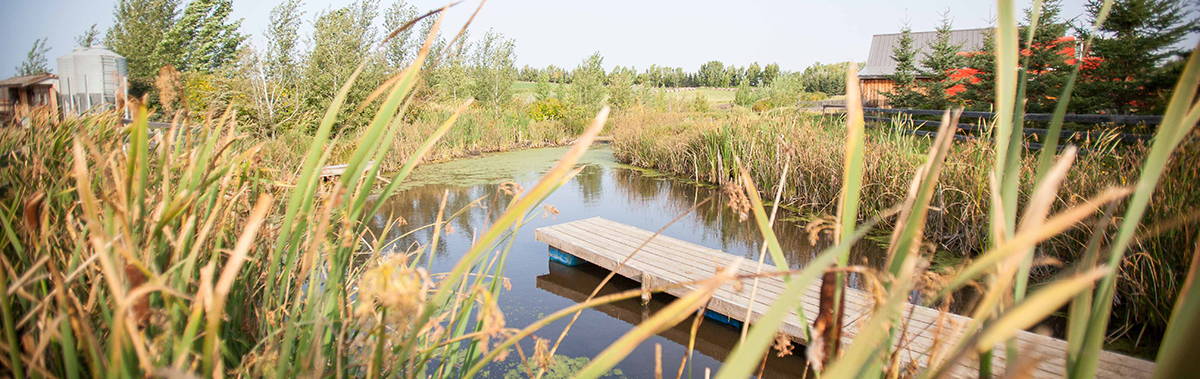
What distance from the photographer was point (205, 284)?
1.46 ft

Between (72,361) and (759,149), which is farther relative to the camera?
(759,149)

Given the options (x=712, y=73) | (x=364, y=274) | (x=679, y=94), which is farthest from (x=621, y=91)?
(x=712, y=73)

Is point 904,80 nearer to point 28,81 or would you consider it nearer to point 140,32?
point 28,81

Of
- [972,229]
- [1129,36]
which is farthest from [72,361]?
[1129,36]

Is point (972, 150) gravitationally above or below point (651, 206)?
above

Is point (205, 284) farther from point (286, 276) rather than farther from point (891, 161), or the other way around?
point (891, 161)

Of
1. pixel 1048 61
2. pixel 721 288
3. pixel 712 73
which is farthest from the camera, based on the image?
pixel 712 73

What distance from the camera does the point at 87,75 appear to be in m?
4.20

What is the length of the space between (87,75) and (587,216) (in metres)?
4.44

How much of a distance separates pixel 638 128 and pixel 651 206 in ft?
14.6

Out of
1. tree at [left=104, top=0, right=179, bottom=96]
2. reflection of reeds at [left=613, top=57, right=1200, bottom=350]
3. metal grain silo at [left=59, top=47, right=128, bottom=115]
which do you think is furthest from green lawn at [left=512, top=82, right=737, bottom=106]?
metal grain silo at [left=59, top=47, right=128, bottom=115]

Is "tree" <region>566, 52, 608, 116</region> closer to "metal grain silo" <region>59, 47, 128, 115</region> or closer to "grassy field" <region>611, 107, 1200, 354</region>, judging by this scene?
"grassy field" <region>611, 107, 1200, 354</region>

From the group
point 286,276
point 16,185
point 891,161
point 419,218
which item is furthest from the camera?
point 419,218

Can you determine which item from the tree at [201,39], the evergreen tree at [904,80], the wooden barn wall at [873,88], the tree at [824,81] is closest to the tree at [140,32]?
the tree at [201,39]
